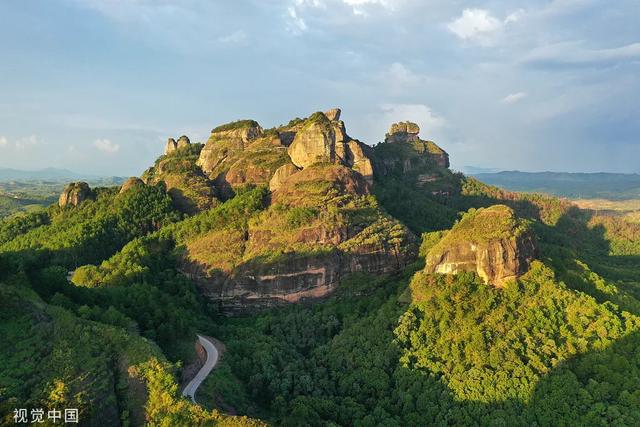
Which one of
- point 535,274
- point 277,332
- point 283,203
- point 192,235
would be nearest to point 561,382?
point 535,274

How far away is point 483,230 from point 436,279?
7408 millimetres

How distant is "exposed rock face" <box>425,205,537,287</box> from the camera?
47.8 meters

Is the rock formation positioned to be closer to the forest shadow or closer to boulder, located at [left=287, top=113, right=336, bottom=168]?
boulder, located at [left=287, top=113, right=336, bottom=168]

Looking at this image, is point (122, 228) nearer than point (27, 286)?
No

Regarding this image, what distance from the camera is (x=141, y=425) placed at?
2881 centimetres

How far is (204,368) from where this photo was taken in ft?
136

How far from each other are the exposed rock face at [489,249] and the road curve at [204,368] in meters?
25.3

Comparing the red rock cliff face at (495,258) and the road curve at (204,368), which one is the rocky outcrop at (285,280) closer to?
the road curve at (204,368)

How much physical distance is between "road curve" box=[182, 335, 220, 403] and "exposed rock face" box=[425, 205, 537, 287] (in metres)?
25.3

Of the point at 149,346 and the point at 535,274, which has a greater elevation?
the point at 535,274

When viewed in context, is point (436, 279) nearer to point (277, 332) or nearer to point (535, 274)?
point (535, 274)

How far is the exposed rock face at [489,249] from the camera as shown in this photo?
4775 centimetres

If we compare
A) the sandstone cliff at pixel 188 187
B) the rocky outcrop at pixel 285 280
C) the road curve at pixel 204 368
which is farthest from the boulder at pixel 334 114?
the road curve at pixel 204 368

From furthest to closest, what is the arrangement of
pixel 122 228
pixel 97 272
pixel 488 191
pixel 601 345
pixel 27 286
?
1. pixel 488 191
2. pixel 122 228
3. pixel 97 272
4. pixel 601 345
5. pixel 27 286
